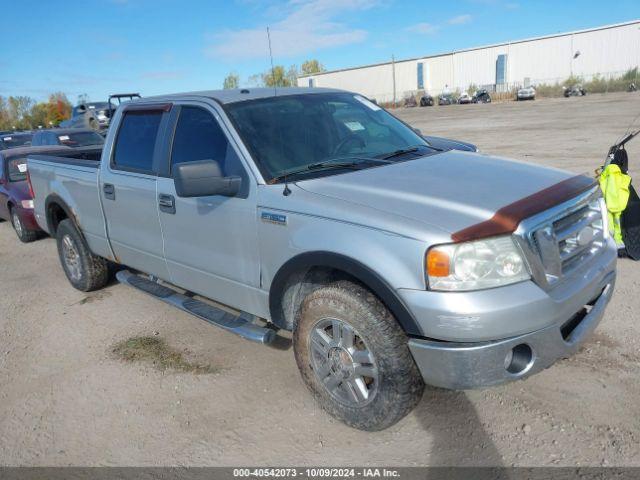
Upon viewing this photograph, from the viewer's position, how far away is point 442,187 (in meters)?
2.96

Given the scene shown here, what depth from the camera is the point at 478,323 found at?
2.45 meters

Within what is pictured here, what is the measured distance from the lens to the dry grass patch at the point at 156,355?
4031 mm

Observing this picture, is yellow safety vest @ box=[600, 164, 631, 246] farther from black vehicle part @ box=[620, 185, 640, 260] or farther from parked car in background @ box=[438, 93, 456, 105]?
parked car in background @ box=[438, 93, 456, 105]

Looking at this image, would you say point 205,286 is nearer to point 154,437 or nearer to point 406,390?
point 154,437

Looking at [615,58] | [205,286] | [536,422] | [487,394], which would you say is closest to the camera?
[536,422]

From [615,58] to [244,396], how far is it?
81503 millimetres

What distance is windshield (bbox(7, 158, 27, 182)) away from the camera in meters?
8.80

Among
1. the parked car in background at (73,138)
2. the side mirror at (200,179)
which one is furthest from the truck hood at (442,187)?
the parked car in background at (73,138)

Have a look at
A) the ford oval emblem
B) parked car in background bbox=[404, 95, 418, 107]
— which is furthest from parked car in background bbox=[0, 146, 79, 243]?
parked car in background bbox=[404, 95, 418, 107]

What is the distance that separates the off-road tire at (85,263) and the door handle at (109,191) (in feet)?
3.26

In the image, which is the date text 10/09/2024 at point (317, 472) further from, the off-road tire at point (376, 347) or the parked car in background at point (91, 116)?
the parked car in background at point (91, 116)

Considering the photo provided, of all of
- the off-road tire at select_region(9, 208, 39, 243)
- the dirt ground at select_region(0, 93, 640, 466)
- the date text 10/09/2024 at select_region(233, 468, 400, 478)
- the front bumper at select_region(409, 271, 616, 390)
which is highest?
the front bumper at select_region(409, 271, 616, 390)

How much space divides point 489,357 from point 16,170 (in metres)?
8.80

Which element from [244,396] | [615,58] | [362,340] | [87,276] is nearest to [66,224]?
[87,276]
